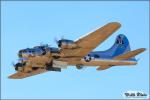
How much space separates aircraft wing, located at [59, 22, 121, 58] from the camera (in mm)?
47000

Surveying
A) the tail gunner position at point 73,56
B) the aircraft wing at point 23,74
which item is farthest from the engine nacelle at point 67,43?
the aircraft wing at point 23,74

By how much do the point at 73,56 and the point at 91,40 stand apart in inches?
187

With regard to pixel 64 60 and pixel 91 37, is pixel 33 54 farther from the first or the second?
pixel 91 37

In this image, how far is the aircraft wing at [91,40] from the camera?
1850 inches

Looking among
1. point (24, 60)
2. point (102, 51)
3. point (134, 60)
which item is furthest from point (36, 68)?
point (134, 60)

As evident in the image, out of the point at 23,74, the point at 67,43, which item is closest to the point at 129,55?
the point at 67,43

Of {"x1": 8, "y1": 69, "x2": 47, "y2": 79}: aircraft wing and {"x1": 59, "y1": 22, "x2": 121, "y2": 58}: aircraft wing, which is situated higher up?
{"x1": 59, "y1": 22, "x2": 121, "y2": 58}: aircraft wing

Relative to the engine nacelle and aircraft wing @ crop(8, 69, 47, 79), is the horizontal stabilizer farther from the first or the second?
the engine nacelle

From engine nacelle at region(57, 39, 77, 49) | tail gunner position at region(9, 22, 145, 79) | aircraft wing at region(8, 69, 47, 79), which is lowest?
aircraft wing at region(8, 69, 47, 79)

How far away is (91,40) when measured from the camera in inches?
1959

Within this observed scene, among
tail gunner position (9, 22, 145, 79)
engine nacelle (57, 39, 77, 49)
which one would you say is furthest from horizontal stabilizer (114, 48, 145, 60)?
engine nacelle (57, 39, 77, 49)

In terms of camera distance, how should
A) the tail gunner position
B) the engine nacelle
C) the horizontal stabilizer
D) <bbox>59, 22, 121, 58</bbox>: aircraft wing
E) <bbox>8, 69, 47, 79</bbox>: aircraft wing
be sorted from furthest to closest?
<bbox>8, 69, 47, 79</bbox>: aircraft wing → the horizontal stabilizer → the engine nacelle → the tail gunner position → <bbox>59, 22, 121, 58</bbox>: aircraft wing

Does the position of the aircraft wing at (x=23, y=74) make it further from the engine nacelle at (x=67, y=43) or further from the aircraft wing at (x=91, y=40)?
the engine nacelle at (x=67, y=43)

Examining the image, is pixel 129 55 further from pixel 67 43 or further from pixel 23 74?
pixel 23 74
